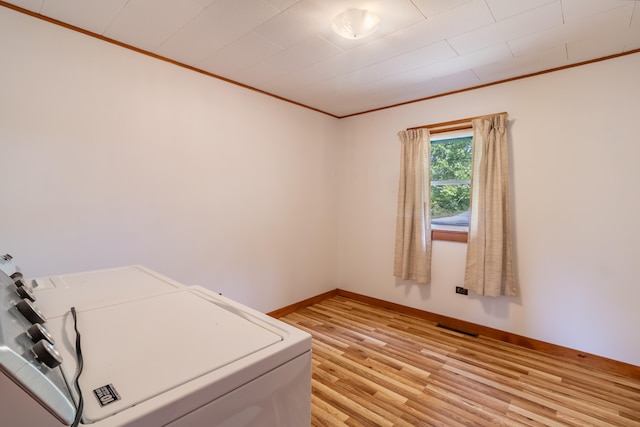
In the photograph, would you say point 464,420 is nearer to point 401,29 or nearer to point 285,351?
point 285,351

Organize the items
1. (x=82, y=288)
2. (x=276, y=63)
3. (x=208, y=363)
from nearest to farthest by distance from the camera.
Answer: (x=208, y=363) → (x=82, y=288) → (x=276, y=63)

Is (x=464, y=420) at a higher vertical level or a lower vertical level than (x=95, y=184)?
lower

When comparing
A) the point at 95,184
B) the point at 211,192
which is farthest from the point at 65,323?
the point at 211,192

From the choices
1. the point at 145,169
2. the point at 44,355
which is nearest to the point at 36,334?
the point at 44,355

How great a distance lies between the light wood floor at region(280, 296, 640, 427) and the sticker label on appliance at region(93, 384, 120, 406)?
4.97 feet

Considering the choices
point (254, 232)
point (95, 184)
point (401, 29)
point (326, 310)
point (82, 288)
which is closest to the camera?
point (82, 288)

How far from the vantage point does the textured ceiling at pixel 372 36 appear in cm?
173

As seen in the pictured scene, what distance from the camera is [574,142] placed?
246 cm

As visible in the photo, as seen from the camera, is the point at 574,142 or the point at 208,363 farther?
the point at 574,142

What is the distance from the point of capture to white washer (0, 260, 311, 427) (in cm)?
55

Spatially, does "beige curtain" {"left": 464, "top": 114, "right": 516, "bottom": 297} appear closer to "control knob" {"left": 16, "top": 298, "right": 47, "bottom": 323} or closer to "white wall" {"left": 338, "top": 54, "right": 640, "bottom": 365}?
"white wall" {"left": 338, "top": 54, "right": 640, "bottom": 365}

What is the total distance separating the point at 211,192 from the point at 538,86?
3.02 m

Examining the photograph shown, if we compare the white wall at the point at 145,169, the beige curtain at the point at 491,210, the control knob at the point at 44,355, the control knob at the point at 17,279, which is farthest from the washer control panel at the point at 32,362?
the beige curtain at the point at 491,210

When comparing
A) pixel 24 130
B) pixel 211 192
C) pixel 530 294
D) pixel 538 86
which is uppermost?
pixel 538 86
